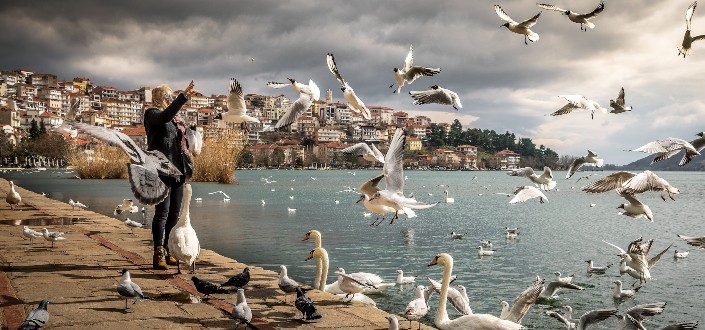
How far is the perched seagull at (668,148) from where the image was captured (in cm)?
577

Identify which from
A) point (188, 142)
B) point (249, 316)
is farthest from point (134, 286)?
point (188, 142)

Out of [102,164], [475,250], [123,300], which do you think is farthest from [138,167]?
[102,164]

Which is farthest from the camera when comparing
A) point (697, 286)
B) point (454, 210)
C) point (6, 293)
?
point (454, 210)

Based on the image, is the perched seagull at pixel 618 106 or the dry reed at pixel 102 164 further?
the dry reed at pixel 102 164

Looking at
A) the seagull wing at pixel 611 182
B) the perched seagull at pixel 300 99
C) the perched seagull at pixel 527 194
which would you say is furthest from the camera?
the perched seagull at pixel 527 194

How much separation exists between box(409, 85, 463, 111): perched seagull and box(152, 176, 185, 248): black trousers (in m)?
2.67

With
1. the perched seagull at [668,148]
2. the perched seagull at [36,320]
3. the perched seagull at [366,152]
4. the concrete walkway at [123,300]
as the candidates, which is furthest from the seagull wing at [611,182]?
the perched seagull at [36,320]

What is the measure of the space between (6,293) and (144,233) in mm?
4671

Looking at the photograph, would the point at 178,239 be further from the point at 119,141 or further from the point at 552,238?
the point at 552,238

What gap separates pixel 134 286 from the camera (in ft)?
14.7

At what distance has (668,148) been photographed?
5.79m

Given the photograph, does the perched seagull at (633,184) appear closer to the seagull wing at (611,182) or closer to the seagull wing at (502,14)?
the seagull wing at (611,182)

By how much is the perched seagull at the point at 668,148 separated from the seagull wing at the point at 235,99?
4.13 m

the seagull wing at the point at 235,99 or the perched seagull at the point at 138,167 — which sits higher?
the seagull wing at the point at 235,99
